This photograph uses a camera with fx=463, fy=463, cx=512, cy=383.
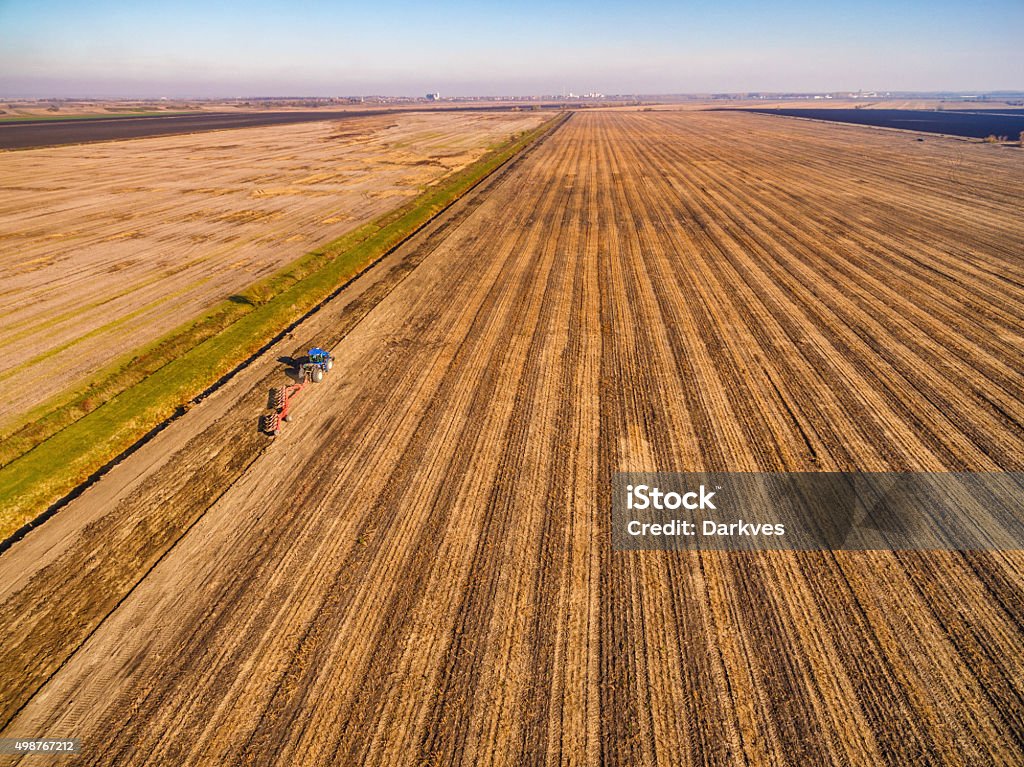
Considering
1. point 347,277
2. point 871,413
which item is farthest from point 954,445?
point 347,277

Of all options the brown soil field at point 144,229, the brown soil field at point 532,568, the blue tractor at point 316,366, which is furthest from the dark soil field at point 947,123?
the blue tractor at point 316,366

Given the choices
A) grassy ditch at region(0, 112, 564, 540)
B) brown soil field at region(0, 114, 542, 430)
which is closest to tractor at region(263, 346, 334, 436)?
grassy ditch at region(0, 112, 564, 540)

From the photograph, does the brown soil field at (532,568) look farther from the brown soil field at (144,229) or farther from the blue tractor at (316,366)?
the brown soil field at (144,229)

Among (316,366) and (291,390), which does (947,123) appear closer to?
(316,366)

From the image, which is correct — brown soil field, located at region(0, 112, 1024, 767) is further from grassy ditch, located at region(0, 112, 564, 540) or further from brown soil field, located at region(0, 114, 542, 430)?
brown soil field, located at region(0, 114, 542, 430)

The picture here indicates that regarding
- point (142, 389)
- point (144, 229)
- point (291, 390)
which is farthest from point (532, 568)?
point (144, 229)
